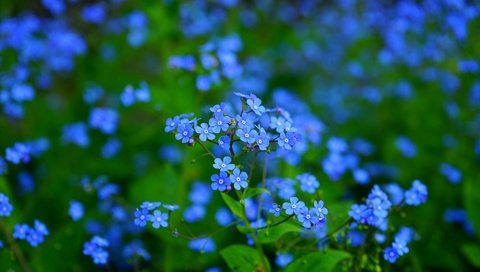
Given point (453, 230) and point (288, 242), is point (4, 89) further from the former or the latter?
point (453, 230)

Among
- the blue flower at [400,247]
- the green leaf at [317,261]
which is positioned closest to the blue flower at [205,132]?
the green leaf at [317,261]

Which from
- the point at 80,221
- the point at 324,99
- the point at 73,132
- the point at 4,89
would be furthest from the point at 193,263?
the point at 324,99

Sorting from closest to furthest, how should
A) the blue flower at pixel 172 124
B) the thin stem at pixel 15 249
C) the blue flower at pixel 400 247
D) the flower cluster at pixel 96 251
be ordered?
the blue flower at pixel 172 124 → the blue flower at pixel 400 247 → the flower cluster at pixel 96 251 → the thin stem at pixel 15 249

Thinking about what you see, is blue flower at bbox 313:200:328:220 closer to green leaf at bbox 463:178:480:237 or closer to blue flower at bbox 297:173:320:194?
blue flower at bbox 297:173:320:194

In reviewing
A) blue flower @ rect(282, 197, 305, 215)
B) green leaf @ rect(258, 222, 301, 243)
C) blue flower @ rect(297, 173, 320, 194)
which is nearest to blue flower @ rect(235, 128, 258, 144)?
blue flower @ rect(282, 197, 305, 215)

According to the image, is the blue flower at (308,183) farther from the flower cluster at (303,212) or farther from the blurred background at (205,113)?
the flower cluster at (303,212)
